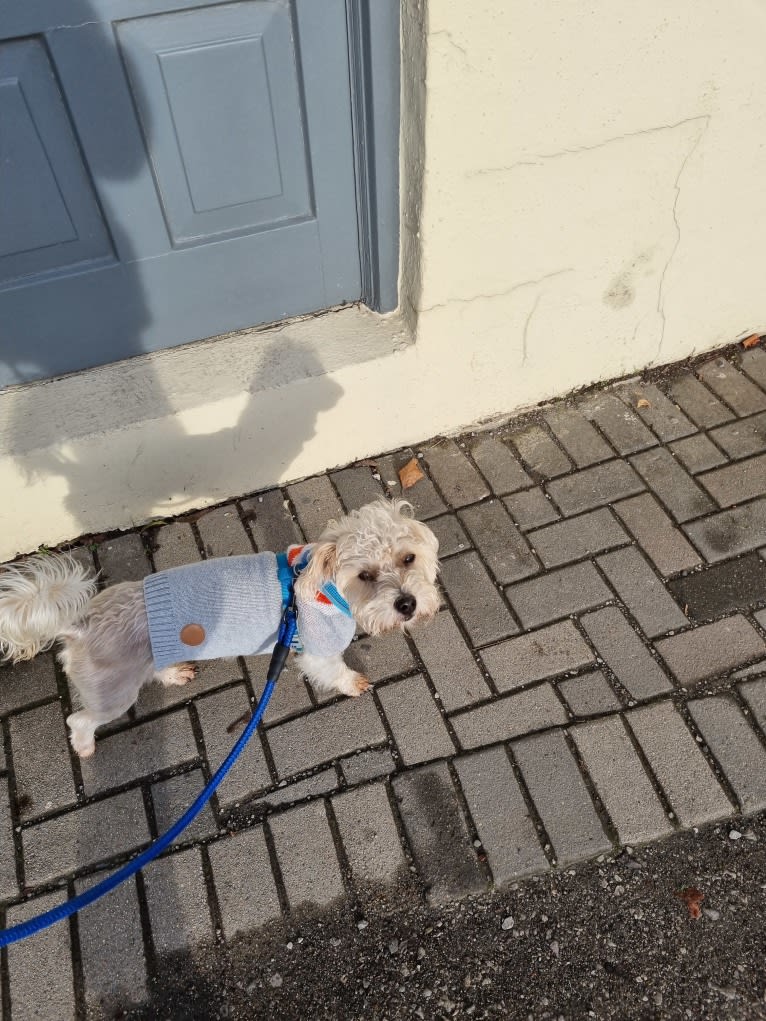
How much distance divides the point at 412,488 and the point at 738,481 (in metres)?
1.90

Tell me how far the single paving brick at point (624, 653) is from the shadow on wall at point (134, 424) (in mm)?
1855

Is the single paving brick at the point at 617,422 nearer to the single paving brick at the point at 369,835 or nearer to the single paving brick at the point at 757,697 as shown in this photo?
Result: the single paving brick at the point at 757,697

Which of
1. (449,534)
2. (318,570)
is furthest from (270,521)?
(318,570)

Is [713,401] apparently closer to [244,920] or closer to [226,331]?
[226,331]

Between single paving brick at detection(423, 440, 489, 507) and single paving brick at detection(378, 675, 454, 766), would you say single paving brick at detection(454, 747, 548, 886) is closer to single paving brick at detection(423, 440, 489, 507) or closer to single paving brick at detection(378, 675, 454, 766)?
single paving brick at detection(378, 675, 454, 766)

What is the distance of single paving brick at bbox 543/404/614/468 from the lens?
14.0 feet

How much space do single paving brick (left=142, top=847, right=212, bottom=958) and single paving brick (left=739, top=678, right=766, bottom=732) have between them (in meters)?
2.54

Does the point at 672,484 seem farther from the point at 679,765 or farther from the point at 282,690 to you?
the point at 282,690

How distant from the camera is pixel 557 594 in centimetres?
367

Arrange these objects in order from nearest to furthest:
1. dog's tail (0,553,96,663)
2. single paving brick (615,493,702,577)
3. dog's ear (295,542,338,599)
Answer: dog's tail (0,553,96,663) → dog's ear (295,542,338,599) → single paving brick (615,493,702,577)

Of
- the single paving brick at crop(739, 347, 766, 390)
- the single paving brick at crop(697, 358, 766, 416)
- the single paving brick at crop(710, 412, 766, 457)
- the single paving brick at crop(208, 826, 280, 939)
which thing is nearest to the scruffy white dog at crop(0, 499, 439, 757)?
the single paving brick at crop(208, 826, 280, 939)

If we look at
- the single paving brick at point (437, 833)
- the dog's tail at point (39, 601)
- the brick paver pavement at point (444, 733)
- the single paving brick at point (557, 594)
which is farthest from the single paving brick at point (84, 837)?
the single paving brick at point (557, 594)

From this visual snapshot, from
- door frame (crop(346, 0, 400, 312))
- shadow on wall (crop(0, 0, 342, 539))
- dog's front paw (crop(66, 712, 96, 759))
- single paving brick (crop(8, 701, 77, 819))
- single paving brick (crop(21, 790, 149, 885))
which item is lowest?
single paving brick (crop(8, 701, 77, 819))

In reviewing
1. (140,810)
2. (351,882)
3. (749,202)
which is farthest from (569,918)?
(749,202)
